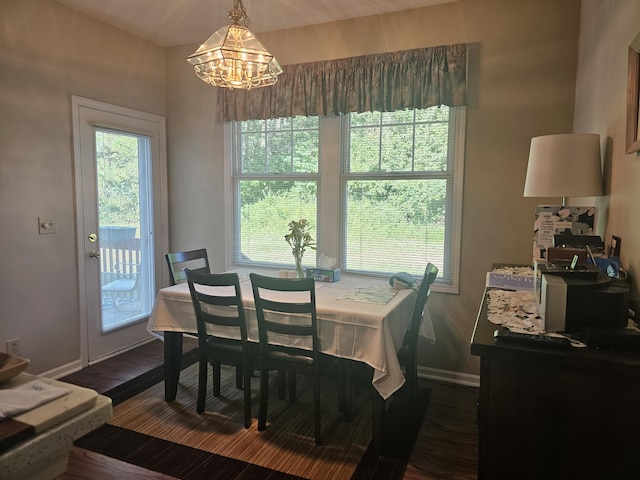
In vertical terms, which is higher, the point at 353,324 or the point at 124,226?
the point at 124,226

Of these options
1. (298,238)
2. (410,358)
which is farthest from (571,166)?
(298,238)

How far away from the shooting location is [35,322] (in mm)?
3232

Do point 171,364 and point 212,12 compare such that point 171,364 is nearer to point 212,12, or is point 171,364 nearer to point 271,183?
point 271,183

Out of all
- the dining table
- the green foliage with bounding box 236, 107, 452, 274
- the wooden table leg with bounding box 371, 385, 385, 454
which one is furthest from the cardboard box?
the wooden table leg with bounding box 371, 385, 385, 454

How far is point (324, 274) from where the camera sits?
10.7 ft

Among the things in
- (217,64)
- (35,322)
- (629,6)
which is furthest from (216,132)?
(629,6)

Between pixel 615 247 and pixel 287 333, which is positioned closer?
pixel 615 247

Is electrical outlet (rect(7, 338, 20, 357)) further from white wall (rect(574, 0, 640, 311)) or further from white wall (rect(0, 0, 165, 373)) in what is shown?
white wall (rect(574, 0, 640, 311))

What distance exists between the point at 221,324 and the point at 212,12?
2.42 metres

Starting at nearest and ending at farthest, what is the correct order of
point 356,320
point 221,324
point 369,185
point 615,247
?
point 615,247 < point 356,320 < point 221,324 < point 369,185

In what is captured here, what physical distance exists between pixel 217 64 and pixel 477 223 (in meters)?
2.10

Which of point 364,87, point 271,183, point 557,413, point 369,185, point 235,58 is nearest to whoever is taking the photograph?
point 557,413

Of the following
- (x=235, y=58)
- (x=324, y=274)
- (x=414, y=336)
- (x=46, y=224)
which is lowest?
(x=414, y=336)

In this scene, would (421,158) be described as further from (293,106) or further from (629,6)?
(629,6)
